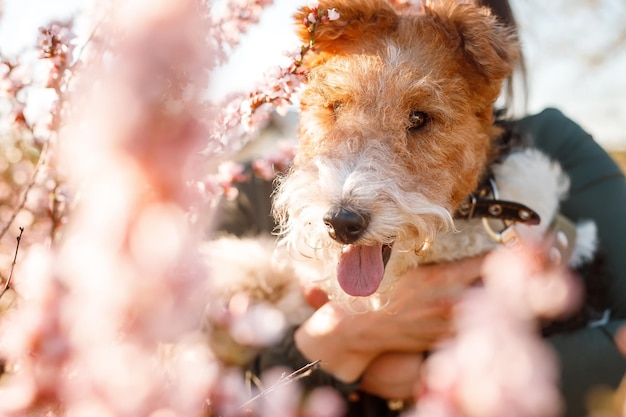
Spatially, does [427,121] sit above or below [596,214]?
above

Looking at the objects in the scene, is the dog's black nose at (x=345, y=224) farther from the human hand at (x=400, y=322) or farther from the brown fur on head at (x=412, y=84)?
the human hand at (x=400, y=322)

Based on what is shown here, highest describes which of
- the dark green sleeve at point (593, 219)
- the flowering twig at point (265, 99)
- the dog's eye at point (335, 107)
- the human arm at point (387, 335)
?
the flowering twig at point (265, 99)

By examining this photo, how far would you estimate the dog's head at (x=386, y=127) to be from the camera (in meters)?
1.89

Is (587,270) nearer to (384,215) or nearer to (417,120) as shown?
(417,120)

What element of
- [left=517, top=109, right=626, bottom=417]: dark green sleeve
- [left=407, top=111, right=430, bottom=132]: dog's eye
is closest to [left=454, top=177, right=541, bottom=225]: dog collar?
[left=407, top=111, right=430, bottom=132]: dog's eye

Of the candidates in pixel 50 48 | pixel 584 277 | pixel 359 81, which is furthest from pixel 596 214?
pixel 50 48

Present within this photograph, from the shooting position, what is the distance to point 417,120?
2.14 metres

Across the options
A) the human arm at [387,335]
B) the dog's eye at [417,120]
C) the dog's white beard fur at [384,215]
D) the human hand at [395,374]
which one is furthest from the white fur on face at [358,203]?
the human hand at [395,374]

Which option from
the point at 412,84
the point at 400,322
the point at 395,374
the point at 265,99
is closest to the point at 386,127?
the point at 412,84

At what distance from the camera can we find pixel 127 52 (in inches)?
25.0

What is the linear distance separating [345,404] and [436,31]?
5.77ft

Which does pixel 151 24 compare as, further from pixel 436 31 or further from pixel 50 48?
pixel 436 31

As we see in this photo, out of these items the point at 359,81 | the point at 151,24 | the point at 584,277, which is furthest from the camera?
the point at 584,277

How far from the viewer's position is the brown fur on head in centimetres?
208
